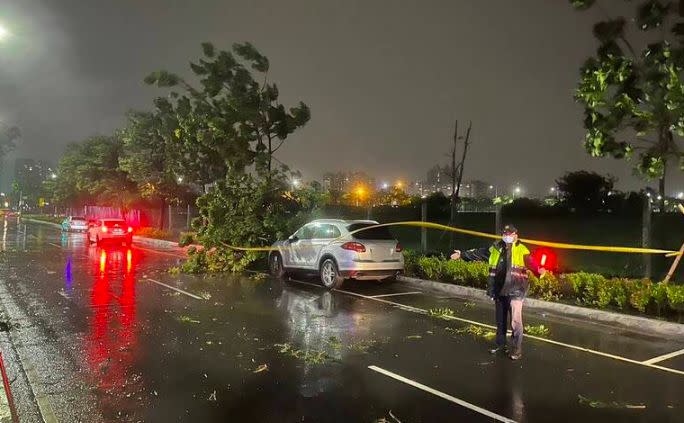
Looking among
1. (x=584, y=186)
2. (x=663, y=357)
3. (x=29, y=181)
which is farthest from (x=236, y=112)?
(x=29, y=181)

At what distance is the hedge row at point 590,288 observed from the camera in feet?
32.0

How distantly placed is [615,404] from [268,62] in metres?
20.4

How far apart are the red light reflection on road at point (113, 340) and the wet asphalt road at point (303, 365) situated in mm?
28

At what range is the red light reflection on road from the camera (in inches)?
233

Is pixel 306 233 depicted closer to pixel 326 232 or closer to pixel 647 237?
Answer: pixel 326 232

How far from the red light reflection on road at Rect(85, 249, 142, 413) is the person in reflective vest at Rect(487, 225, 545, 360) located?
15.3 ft

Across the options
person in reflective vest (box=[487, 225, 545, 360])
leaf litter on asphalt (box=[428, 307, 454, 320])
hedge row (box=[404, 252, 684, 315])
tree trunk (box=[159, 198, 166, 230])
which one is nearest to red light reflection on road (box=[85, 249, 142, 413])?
person in reflective vest (box=[487, 225, 545, 360])

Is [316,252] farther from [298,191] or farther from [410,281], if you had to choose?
[298,191]

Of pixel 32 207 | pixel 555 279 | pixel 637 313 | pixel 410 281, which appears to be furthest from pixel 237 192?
pixel 32 207

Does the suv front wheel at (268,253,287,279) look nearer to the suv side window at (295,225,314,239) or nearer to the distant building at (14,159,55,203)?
the suv side window at (295,225,314,239)

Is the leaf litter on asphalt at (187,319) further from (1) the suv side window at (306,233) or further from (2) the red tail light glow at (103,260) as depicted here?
(2) the red tail light glow at (103,260)

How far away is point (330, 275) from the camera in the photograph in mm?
13211

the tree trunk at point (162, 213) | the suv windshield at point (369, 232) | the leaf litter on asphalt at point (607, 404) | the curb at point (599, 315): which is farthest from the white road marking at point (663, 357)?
the tree trunk at point (162, 213)

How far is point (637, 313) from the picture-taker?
996 centimetres
